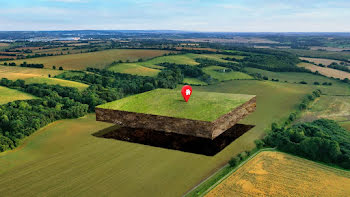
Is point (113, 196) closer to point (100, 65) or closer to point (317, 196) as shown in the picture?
point (317, 196)

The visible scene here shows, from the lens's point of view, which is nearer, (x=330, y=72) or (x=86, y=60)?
(x=330, y=72)

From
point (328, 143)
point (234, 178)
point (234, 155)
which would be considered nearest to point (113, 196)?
point (234, 178)

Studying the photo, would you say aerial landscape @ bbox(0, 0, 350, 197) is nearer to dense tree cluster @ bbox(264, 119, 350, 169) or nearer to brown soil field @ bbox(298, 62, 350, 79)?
dense tree cluster @ bbox(264, 119, 350, 169)

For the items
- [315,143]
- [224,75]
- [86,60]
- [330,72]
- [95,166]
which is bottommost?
[95,166]

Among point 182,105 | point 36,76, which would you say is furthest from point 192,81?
point 182,105

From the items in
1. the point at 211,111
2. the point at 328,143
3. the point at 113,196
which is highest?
the point at 211,111

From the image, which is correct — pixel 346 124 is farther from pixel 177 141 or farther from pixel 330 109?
Result: pixel 177 141

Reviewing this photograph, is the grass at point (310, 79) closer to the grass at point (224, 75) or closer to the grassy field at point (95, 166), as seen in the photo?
the grass at point (224, 75)
